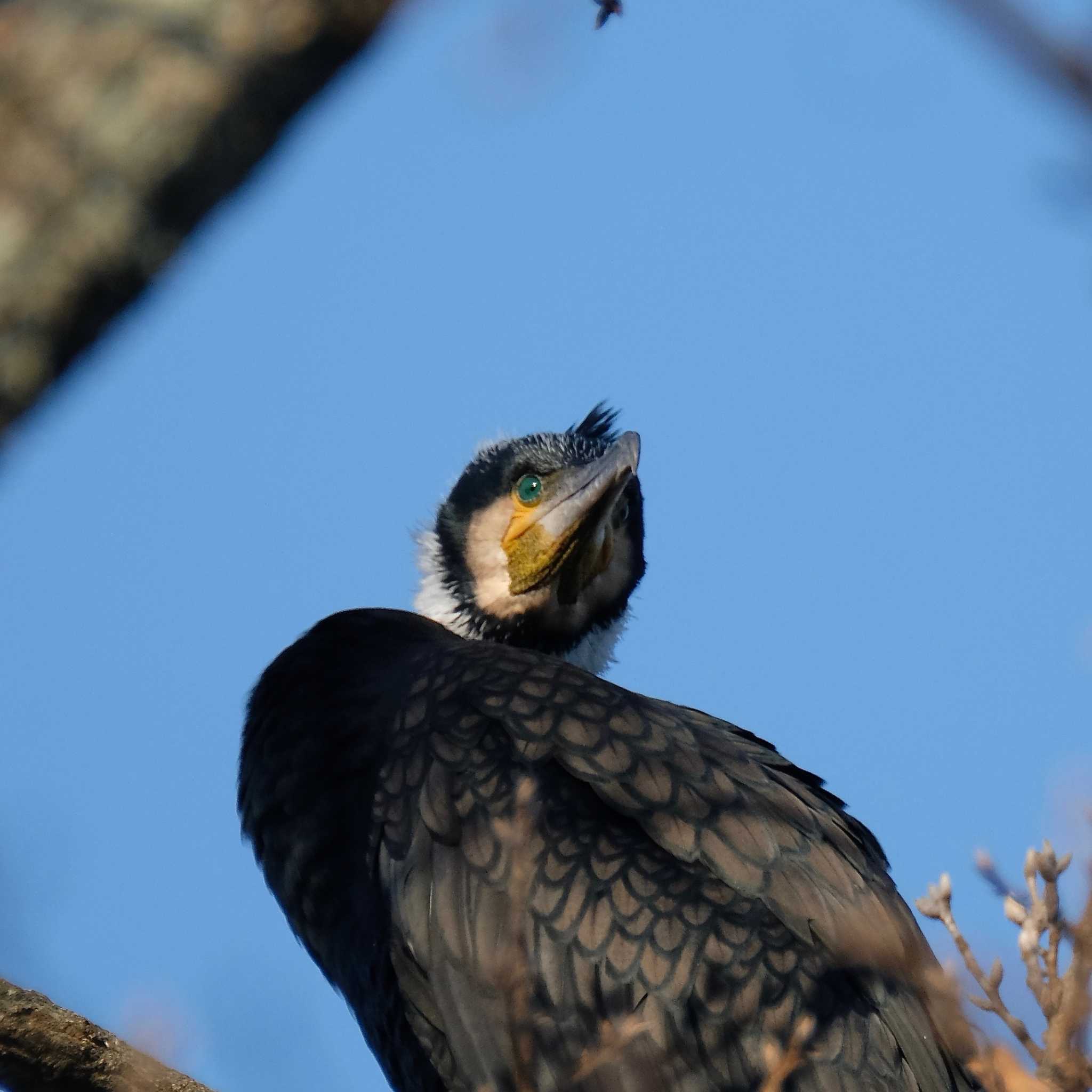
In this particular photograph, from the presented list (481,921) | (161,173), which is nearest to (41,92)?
(161,173)

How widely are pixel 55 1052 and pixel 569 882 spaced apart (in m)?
1.58

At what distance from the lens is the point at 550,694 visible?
16.1 ft

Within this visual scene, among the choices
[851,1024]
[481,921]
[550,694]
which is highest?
[550,694]

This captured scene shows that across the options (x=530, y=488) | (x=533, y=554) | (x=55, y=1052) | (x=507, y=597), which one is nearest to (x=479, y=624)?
(x=507, y=597)

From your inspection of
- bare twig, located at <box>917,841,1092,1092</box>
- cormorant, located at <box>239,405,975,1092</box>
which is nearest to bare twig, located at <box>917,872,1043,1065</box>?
bare twig, located at <box>917,841,1092,1092</box>

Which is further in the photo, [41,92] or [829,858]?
[829,858]

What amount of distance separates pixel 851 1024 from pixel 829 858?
1.74 ft

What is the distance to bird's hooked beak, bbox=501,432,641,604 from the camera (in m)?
6.33

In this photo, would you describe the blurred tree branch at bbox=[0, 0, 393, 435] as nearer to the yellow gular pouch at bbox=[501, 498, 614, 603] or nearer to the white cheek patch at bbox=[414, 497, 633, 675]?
the yellow gular pouch at bbox=[501, 498, 614, 603]

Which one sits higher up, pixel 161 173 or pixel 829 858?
pixel 829 858

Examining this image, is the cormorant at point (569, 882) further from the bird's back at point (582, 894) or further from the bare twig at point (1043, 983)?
the bare twig at point (1043, 983)

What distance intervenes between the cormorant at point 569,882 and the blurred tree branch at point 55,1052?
0.97 meters

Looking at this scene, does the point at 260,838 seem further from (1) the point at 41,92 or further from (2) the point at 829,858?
(1) the point at 41,92

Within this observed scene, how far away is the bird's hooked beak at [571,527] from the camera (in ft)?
20.8
